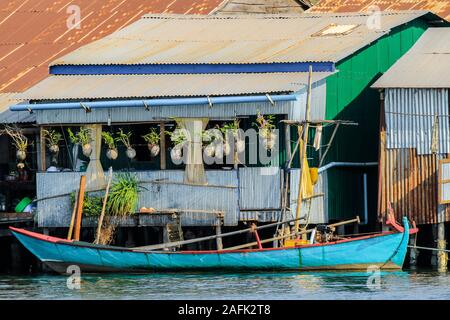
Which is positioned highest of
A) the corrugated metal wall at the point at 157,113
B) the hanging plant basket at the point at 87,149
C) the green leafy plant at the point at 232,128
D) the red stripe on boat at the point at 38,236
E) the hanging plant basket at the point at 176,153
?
Result: the corrugated metal wall at the point at 157,113

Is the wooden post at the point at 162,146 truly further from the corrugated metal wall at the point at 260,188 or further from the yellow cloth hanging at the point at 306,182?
the yellow cloth hanging at the point at 306,182

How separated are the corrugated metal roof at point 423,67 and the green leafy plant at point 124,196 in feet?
20.3

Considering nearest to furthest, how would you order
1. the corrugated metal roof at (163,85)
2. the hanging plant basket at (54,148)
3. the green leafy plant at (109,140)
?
1. the corrugated metal roof at (163,85)
2. the green leafy plant at (109,140)
3. the hanging plant basket at (54,148)

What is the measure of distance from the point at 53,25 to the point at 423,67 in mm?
15044

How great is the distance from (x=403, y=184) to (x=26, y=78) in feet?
42.8

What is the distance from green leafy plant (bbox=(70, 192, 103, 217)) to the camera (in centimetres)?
4809

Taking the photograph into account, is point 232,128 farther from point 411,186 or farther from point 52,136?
point 52,136

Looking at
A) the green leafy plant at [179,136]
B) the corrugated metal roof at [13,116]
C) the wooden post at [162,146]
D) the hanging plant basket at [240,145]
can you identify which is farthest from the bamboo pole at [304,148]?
the corrugated metal roof at [13,116]

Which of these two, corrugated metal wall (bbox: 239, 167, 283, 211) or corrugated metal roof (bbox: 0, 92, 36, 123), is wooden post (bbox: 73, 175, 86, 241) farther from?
corrugated metal roof (bbox: 0, 92, 36, 123)

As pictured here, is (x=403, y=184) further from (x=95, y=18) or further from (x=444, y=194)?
(x=95, y=18)

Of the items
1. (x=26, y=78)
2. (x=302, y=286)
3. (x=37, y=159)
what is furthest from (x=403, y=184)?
(x=26, y=78)

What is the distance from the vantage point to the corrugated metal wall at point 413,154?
4784 cm

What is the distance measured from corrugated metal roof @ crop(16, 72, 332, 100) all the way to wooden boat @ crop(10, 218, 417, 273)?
3900 mm
